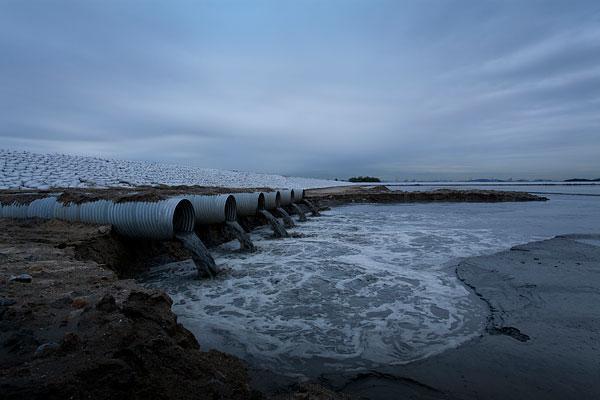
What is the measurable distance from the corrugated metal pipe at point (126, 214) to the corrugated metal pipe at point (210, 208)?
1.26 meters

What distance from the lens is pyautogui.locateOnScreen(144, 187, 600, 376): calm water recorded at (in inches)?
149

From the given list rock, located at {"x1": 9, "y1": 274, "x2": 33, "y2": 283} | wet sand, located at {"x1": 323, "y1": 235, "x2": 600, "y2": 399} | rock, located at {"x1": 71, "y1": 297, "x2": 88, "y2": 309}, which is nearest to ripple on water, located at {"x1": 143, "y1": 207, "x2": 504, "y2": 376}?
wet sand, located at {"x1": 323, "y1": 235, "x2": 600, "y2": 399}

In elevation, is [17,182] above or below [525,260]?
above

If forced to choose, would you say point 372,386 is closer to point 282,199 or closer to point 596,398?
point 596,398

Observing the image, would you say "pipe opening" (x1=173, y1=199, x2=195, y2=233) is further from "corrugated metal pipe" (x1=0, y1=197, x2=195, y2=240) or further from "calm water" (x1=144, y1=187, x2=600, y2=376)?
"calm water" (x1=144, y1=187, x2=600, y2=376)

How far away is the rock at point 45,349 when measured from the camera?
7.36 feet

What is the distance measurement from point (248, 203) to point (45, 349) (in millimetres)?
9660

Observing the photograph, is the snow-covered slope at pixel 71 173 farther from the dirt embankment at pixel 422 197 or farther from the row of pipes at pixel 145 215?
the dirt embankment at pixel 422 197

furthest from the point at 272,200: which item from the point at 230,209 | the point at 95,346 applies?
the point at 95,346

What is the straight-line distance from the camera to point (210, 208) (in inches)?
353

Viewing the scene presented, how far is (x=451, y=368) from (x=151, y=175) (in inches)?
796

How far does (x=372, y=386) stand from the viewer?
3.07m

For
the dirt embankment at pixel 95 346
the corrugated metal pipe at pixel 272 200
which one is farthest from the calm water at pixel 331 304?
the corrugated metal pipe at pixel 272 200

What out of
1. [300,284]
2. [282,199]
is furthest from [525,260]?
[282,199]
